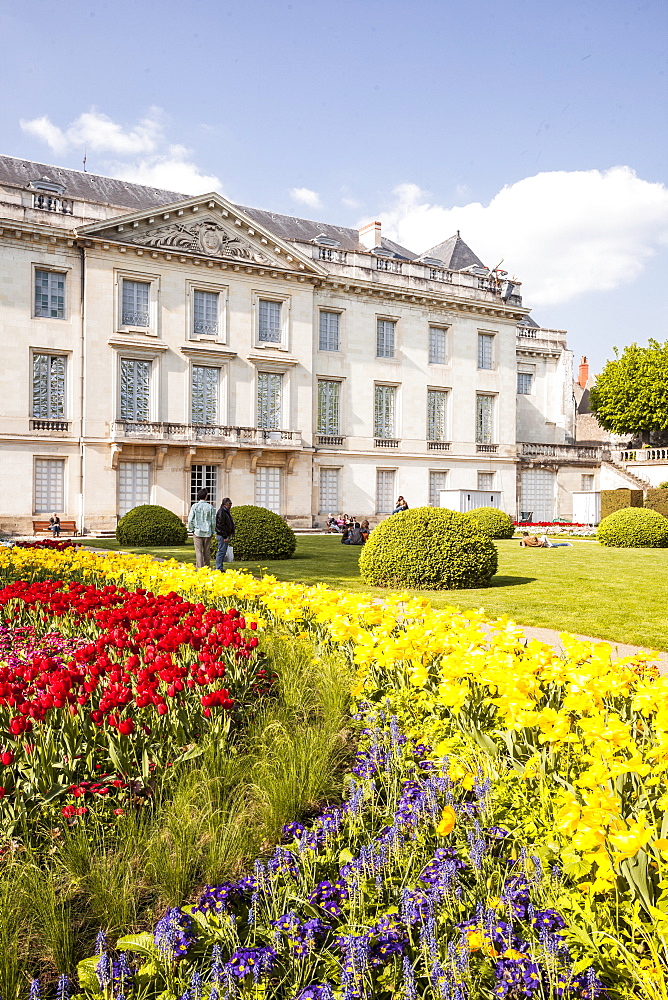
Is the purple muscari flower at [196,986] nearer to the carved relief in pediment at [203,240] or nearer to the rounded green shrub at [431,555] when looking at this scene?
the rounded green shrub at [431,555]

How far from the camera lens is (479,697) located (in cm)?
385

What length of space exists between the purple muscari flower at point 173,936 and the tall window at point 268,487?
27915 mm

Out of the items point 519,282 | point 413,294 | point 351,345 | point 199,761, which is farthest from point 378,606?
point 519,282

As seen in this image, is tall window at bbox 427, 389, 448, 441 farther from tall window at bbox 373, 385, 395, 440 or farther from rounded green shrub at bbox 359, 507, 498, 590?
rounded green shrub at bbox 359, 507, 498, 590

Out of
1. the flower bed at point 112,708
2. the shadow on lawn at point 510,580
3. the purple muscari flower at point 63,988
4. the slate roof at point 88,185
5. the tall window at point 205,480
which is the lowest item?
the purple muscari flower at point 63,988

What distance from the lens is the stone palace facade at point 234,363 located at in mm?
26438

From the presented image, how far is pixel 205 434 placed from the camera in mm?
28453

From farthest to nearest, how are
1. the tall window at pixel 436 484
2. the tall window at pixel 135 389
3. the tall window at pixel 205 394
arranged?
the tall window at pixel 436 484 → the tall window at pixel 205 394 → the tall window at pixel 135 389

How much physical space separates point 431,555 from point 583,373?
54.9 m

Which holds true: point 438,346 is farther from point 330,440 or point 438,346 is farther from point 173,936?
point 173,936

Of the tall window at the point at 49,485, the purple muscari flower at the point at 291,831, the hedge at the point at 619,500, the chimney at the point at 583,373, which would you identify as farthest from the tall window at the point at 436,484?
the purple muscari flower at the point at 291,831

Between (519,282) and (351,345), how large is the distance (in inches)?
500

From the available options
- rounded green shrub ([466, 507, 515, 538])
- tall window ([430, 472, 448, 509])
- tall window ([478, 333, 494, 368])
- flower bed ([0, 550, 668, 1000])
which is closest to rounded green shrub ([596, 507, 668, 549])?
rounded green shrub ([466, 507, 515, 538])

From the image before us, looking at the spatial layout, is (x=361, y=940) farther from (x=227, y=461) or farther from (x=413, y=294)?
(x=413, y=294)
